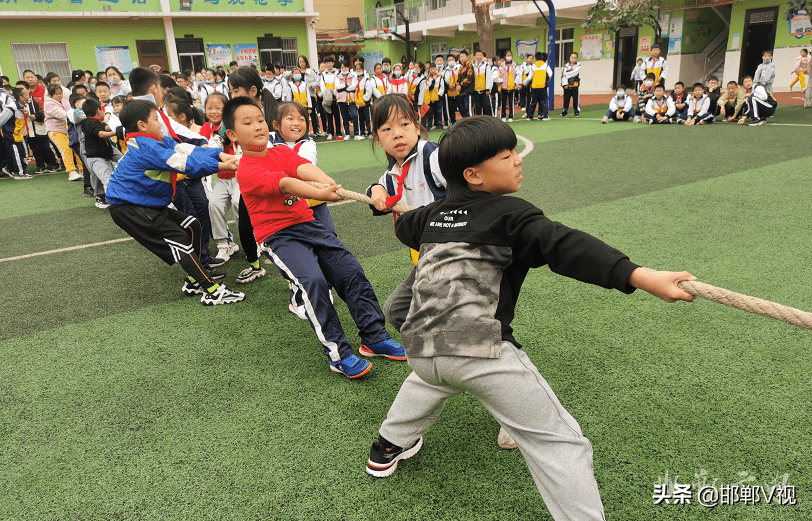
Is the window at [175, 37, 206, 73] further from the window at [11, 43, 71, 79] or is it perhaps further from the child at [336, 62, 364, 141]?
the child at [336, 62, 364, 141]

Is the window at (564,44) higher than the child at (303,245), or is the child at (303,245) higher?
the window at (564,44)

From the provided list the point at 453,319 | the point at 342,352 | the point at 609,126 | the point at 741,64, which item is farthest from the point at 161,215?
the point at 741,64

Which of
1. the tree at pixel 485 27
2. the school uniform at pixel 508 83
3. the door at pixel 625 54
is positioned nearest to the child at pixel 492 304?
the school uniform at pixel 508 83

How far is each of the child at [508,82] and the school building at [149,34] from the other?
10.8 m

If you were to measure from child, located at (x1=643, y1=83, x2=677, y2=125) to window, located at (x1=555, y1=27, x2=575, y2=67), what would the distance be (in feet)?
40.5

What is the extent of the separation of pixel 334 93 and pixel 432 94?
247cm

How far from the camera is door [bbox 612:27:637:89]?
67.7 feet

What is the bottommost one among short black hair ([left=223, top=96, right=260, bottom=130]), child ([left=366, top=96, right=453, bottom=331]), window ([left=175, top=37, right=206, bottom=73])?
child ([left=366, top=96, right=453, bottom=331])

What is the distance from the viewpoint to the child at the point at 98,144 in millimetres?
6348

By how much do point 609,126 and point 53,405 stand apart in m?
11.7

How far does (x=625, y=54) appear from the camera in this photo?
21.1 m

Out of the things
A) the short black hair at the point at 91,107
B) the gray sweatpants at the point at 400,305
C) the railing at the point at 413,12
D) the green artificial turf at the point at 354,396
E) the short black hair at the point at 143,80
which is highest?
the railing at the point at 413,12

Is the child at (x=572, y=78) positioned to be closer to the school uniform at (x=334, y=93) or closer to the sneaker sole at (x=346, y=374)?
the school uniform at (x=334, y=93)

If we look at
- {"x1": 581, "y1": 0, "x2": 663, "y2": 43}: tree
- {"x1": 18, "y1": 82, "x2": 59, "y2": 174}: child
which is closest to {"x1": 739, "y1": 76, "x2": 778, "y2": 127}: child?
{"x1": 581, "y1": 0, "x2": 663, "y2": 43}: tree
